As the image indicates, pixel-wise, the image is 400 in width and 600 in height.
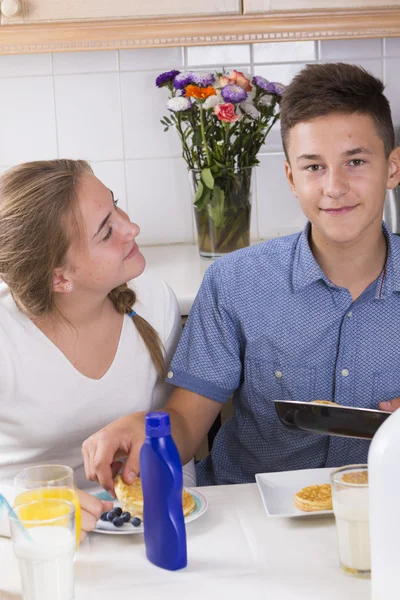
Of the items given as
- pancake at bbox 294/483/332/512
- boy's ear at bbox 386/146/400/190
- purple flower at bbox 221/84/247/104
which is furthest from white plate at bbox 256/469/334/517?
purple flower at bbox 221/84/247/104

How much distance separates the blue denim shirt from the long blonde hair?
0.30 m

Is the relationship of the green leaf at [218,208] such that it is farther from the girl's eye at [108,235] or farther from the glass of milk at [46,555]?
the glass of milk at [46,555]

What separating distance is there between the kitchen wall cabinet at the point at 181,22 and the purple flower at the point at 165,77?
0.41 feet

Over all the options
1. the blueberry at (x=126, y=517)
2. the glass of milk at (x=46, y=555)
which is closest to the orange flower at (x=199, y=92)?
the blueberry at (x=126, y=517)

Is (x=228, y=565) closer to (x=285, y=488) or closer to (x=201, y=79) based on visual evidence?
Result: (x=285, y=488)

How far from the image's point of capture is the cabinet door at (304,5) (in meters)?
2.18

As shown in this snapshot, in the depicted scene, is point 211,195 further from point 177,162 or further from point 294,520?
point 294,520

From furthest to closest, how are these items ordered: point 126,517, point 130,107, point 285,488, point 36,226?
1. point 130,107
2. point 36,226
3. point 285,488
4. point 126,517

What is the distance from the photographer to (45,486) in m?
1.02

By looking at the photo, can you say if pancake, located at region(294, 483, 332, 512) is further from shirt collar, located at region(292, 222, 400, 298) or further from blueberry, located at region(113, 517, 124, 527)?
shirt collar, located at region(292, 222, 400, 298)

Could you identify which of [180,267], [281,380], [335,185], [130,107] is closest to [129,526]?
[281,380]

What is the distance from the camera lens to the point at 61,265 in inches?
59.9

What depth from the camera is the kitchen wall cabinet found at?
217 cm

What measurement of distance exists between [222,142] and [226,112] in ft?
0.36
